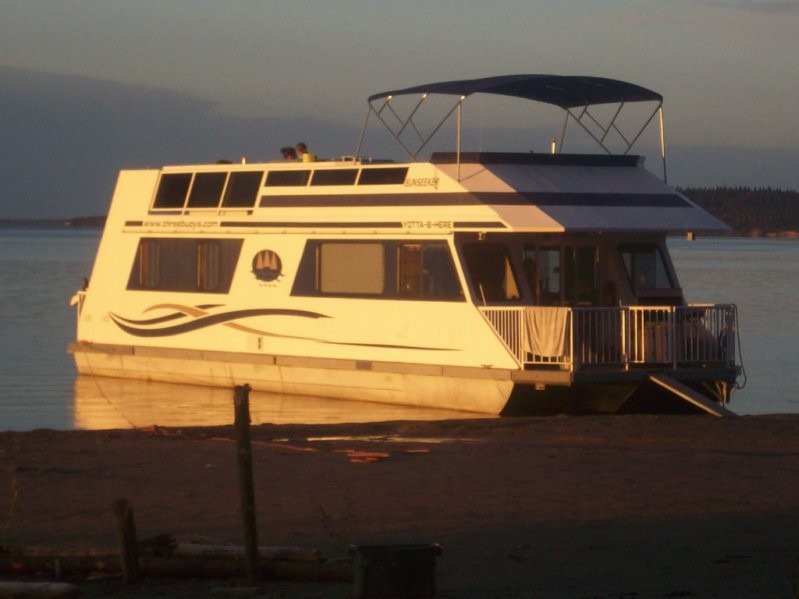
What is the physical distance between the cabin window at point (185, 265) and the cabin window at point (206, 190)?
566 mm

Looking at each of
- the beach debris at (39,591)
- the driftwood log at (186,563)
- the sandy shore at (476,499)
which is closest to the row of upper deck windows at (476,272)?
the sandy shore at (476,499)

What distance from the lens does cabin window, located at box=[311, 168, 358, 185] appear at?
20198mm

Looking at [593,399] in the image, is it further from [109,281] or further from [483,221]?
[109,281]

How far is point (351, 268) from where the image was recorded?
20.1 metres

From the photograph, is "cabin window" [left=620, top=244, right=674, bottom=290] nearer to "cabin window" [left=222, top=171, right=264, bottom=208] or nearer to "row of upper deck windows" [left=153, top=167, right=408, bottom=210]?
"row of upper deck windows" [left=153, top=167, right=408, bottom=210]

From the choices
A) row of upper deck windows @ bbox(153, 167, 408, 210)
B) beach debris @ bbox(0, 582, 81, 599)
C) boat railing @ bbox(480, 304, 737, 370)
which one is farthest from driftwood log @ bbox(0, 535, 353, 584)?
row of upper deck windows @ bbox(153, 167, 408, 210)

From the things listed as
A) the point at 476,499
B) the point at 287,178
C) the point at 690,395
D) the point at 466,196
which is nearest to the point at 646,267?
the point at 466,196

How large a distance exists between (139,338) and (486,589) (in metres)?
15.8

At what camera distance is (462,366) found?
18.6 metres

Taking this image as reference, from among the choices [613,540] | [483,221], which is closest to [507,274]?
[483,221]

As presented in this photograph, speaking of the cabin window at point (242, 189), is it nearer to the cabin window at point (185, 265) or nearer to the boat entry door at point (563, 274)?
the cabin window at point (185, 265)

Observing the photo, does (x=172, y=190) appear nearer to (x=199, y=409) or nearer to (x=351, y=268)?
(x=199, y=409)

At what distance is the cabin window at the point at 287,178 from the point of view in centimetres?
2086

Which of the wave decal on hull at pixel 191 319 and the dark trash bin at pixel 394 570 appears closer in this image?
the dark trash bin at pixel 394 570
